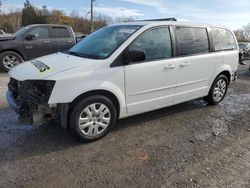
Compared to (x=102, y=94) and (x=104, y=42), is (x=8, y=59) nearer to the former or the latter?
(x=104, y=42)

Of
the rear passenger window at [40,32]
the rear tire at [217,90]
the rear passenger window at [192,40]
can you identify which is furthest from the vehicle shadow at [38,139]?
the rear passenger window at [40,32]

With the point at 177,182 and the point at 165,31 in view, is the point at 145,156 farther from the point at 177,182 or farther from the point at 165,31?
the point at 165,31

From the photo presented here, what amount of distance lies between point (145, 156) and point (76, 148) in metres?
0.99

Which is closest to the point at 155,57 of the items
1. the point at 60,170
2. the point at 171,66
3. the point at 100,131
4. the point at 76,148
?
the point at 171,66

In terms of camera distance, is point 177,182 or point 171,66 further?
point 171,66

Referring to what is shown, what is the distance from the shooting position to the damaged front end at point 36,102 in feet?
12.6

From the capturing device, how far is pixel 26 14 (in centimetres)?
5397

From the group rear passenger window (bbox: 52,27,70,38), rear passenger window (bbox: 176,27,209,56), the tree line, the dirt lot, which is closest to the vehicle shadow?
the dirt lot

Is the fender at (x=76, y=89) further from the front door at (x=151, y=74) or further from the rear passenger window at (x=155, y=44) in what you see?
the rear passenger window at (x=155, y=44)

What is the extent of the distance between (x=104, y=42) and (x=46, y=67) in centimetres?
110

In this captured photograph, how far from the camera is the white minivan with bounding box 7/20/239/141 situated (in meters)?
3.92

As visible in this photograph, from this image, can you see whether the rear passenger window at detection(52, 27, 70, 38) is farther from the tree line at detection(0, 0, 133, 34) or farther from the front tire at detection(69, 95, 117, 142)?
the tree line at detection(0, 0, 133, 34)

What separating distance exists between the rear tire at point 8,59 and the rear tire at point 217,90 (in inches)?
280

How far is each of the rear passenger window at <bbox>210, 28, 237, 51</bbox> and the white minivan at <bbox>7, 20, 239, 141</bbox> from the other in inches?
5.4
